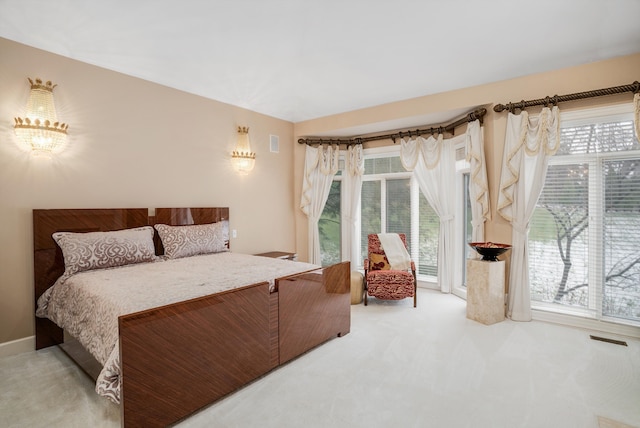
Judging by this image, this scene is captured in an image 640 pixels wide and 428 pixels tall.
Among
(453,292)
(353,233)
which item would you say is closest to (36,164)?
(353,233)

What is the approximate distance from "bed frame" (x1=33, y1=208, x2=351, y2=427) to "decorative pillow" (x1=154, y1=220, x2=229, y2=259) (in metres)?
0.33

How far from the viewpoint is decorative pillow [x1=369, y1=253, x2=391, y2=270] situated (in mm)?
4320

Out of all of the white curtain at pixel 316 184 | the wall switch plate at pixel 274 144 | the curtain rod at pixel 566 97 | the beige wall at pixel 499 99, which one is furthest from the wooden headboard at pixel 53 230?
the curtain rod at pixel 566 97

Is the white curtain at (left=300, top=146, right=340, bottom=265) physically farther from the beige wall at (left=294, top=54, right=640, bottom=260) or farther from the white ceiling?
the white ceiling

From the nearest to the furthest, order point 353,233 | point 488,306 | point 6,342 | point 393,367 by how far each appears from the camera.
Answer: point 393,367 < point 6,342 < point 488,306 < point 353,233

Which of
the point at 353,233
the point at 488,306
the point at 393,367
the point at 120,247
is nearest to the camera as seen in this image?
the point at 393,367

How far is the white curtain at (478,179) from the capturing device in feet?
12.1

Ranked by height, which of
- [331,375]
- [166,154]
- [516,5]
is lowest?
[331,375]

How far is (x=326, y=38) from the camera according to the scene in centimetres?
269

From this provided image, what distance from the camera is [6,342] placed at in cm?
268

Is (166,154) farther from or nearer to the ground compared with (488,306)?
farther from the ground

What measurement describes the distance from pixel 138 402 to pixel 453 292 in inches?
155

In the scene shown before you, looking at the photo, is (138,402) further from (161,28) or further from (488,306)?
(488,306)

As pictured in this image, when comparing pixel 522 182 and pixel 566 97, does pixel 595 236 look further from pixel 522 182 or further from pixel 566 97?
pixel 566 97
